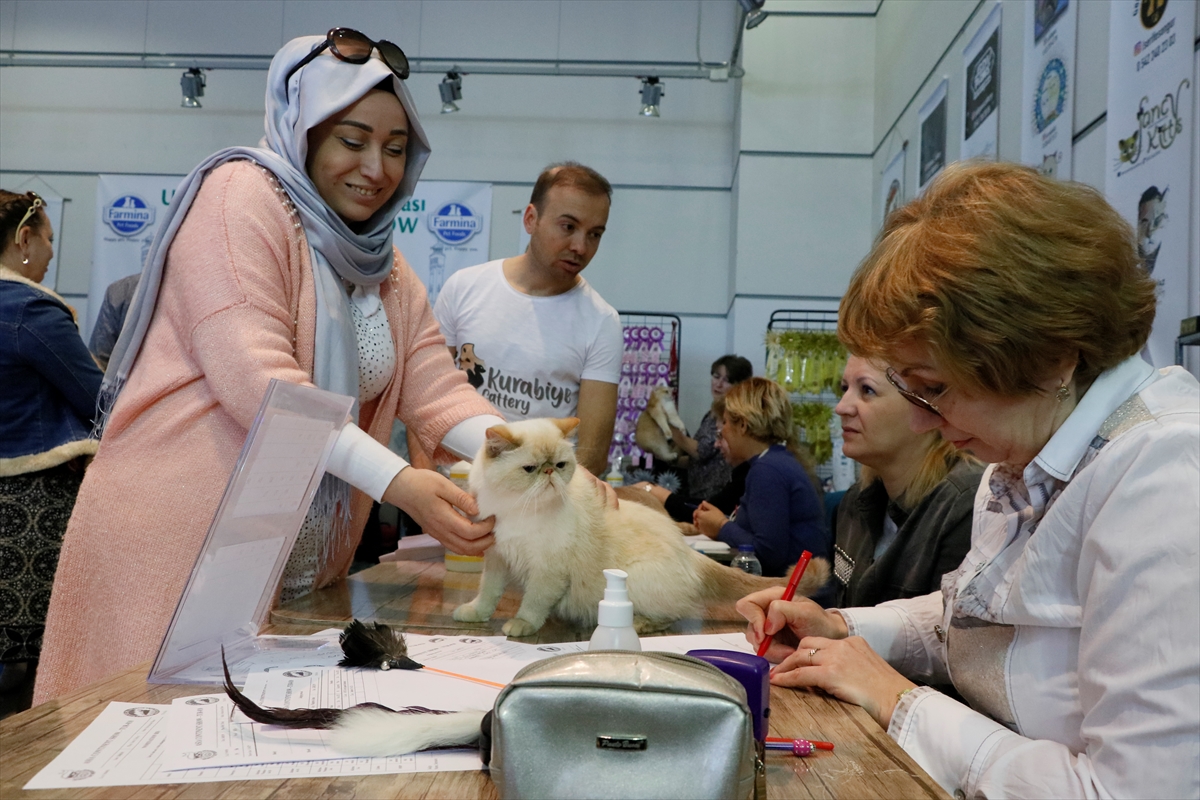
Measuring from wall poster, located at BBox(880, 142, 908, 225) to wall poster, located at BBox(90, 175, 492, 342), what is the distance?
317 centimetres

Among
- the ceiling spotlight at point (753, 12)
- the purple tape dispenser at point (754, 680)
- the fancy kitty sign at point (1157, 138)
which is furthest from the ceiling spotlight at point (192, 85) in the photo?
the purple tape dispenser at point (754, 680)

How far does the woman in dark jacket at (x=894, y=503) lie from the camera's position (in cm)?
181

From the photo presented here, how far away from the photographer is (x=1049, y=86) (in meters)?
3.07

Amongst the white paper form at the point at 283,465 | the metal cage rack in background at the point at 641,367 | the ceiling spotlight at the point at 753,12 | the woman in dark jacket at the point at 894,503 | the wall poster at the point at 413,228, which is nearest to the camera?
the white paper form at the point at 283,465

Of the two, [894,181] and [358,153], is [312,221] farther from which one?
[894,181]

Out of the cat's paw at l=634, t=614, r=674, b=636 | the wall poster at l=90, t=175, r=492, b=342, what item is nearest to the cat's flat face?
the cat's paw at l=634, t=614, r=674, b=636

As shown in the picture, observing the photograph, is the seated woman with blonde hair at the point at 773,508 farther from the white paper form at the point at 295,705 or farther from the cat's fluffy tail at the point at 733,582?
the white paper form at the point at 295,705

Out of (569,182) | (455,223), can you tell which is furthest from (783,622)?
(455,223)

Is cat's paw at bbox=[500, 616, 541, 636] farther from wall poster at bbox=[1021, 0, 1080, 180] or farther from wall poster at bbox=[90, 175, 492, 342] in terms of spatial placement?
wall poster at bbox=[90, 175, 492, 342]

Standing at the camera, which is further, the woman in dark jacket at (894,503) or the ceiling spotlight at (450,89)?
the ceiling spotlight at (450,89)

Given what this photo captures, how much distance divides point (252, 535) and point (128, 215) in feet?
24.4

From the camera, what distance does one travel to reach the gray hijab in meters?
1.54

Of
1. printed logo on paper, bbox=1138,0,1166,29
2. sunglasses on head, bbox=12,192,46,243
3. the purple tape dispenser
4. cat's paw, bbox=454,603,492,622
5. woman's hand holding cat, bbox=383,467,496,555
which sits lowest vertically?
cat's paw, bbox=454,603,492,622

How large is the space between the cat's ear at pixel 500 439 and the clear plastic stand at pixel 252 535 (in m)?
0.28
